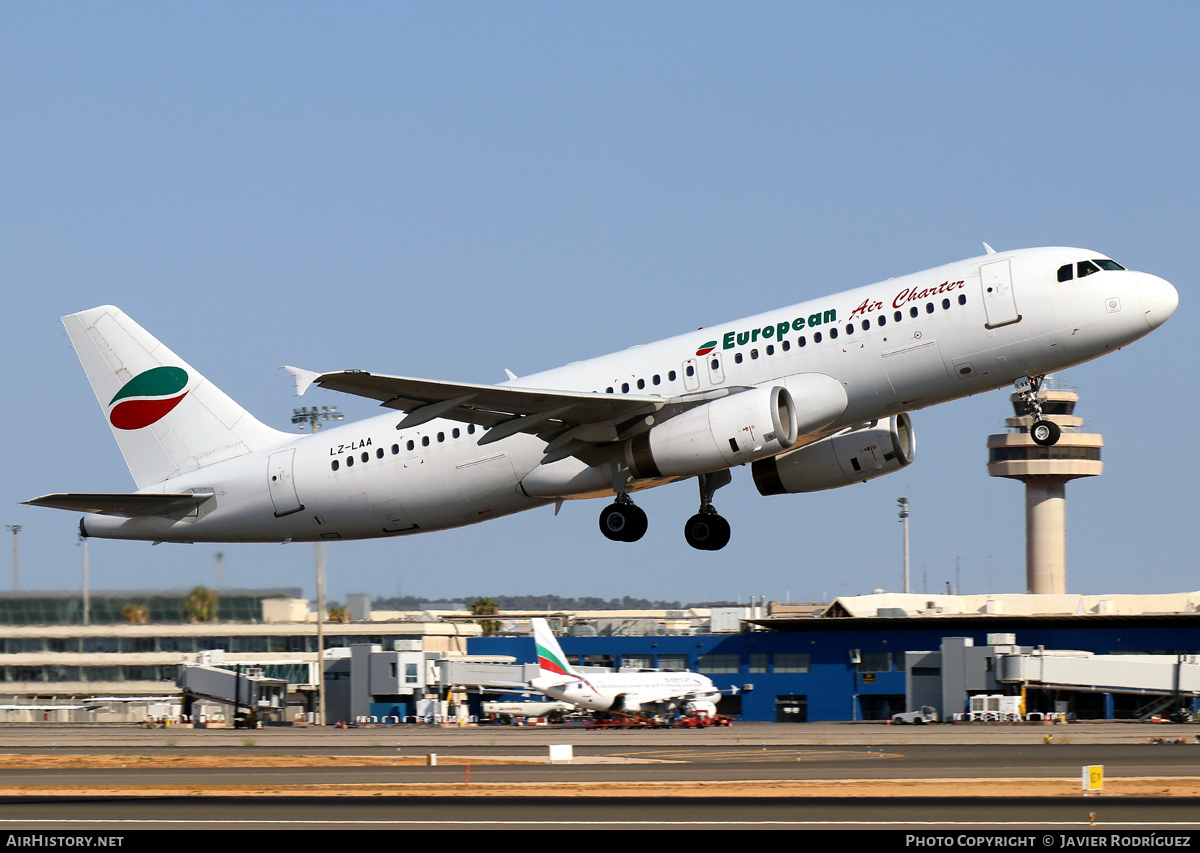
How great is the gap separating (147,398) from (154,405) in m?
0.34

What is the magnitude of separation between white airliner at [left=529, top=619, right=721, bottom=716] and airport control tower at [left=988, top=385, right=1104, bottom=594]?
223 feet

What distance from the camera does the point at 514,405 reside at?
34.4 meters

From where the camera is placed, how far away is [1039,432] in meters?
34.9

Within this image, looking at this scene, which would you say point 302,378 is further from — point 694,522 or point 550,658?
point 550,658

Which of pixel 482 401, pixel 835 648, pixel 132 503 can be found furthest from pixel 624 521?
pixel 835 648

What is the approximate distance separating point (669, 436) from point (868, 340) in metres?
5.15

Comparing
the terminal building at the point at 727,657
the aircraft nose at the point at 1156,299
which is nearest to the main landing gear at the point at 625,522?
the aircraft nose at the point at 1156,299

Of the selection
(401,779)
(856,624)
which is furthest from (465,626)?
(401,779)

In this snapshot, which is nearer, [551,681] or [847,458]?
[847,458]

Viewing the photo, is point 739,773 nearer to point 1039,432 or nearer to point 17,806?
point 1039,432

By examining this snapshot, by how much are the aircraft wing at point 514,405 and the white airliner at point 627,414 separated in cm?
7

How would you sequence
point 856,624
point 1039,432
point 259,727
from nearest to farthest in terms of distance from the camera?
point 1039,432 < point 259,727 < point 856,624

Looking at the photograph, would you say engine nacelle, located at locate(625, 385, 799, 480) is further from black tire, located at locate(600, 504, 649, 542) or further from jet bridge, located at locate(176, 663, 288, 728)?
jet bridge, located at locate(176, 663, 288, 728)

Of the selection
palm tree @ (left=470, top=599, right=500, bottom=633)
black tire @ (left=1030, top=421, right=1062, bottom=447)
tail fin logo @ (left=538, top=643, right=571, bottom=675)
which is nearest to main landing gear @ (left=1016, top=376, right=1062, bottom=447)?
black tire @ (left=1030, top=421, right=1062, bottom=447)
